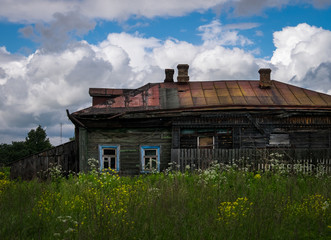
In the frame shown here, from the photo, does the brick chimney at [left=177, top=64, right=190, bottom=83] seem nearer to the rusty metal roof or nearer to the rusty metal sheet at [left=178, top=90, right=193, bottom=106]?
the rusty metal roof

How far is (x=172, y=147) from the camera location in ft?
47.2

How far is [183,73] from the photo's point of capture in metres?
18.1

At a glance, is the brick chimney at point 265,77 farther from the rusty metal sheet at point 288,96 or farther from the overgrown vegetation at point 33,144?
the overgrown vegetation at point 33,144

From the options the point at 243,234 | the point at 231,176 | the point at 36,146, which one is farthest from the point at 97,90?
the point at 36,146

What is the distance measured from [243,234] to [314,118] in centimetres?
1282

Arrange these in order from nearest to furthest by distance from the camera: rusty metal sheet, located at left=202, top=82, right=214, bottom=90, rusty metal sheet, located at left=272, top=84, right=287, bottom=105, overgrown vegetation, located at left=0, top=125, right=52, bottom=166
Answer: rusty metal sheet, located at left=272, top=84, right=287, bottom=105, rusty metal sheet, located at left=202, top=82, right=214, bottom=90, overgrown vegetation, located at left=0, top=125, right=52, bottom=166

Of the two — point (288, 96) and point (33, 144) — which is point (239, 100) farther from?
point (33, 144)

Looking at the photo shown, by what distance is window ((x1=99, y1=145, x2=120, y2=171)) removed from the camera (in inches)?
581

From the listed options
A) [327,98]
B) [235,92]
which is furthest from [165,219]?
[327,98]

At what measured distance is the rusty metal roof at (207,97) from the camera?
14.8 metres

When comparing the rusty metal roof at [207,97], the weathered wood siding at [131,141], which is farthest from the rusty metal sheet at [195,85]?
the weathered wood siding at [131,141]

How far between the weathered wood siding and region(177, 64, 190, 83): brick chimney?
442cm

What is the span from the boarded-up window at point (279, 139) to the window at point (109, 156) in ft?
24.5

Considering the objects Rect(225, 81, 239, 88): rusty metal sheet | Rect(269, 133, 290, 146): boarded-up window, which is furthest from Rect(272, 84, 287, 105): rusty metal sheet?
Rect(225, 81, 239, 88): rusty metal sheet
